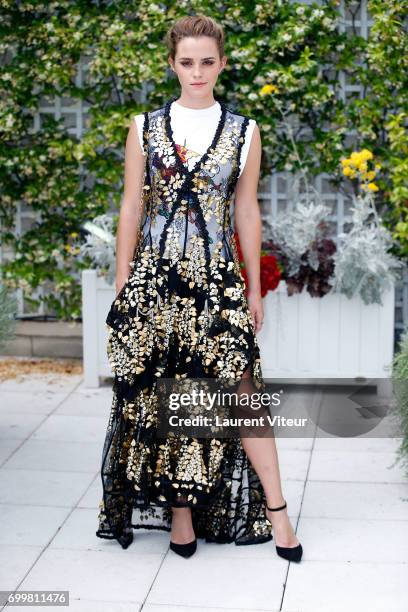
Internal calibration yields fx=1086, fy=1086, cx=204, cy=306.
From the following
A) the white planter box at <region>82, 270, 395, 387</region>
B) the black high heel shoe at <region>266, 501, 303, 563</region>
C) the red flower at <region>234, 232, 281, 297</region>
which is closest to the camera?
the black high heel shoe at <region>266, 501, 303, 563</region>

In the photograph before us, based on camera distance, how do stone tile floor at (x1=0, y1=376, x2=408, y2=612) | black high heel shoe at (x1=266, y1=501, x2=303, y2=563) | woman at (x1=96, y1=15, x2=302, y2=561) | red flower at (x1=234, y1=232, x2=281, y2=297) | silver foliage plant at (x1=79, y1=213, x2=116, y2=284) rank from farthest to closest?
silver foliage plant at (x1=79, y1=213, x2=116, y2=284)
red flower at (x1=234, y1=232, x2=281, y2=297)
black high heel shoe at (x1=266, y1=501, x2=303, y2=563)
woman at (x1=96, y1=15, x2=302, y2=561)
stone tile floor at (x1=0, y1=376, x2=408, y2=612)

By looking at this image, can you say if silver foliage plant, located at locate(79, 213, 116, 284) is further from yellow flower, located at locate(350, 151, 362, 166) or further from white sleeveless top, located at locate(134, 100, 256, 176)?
white sleeveless top, located at locate(134, 100, 256, 176)

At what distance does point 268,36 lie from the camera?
5109mm

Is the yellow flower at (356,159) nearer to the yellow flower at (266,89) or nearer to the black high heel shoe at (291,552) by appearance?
the yellow flower at (266,89)

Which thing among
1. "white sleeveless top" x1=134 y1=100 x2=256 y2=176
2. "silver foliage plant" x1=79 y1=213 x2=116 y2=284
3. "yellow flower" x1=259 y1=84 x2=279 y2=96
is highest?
"yellow flower" x1=259 y1=84 x2=279 y2=96

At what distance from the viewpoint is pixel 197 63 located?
118 inches

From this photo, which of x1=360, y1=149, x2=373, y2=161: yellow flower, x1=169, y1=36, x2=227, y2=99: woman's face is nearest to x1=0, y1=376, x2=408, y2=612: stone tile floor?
x1=360, y1=149, x2=373, y2=161: yellow flower

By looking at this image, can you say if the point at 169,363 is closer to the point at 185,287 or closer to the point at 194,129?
the point at 185,287

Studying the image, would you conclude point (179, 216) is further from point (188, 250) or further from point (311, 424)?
point (311, 424)

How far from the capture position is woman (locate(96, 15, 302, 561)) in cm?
307

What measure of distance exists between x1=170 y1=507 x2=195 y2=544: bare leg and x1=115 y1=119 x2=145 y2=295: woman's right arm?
2.25ft

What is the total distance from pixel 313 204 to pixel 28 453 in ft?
6.02

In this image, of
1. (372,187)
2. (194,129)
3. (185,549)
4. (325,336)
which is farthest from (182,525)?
(372,187)

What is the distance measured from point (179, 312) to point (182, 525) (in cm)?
64
